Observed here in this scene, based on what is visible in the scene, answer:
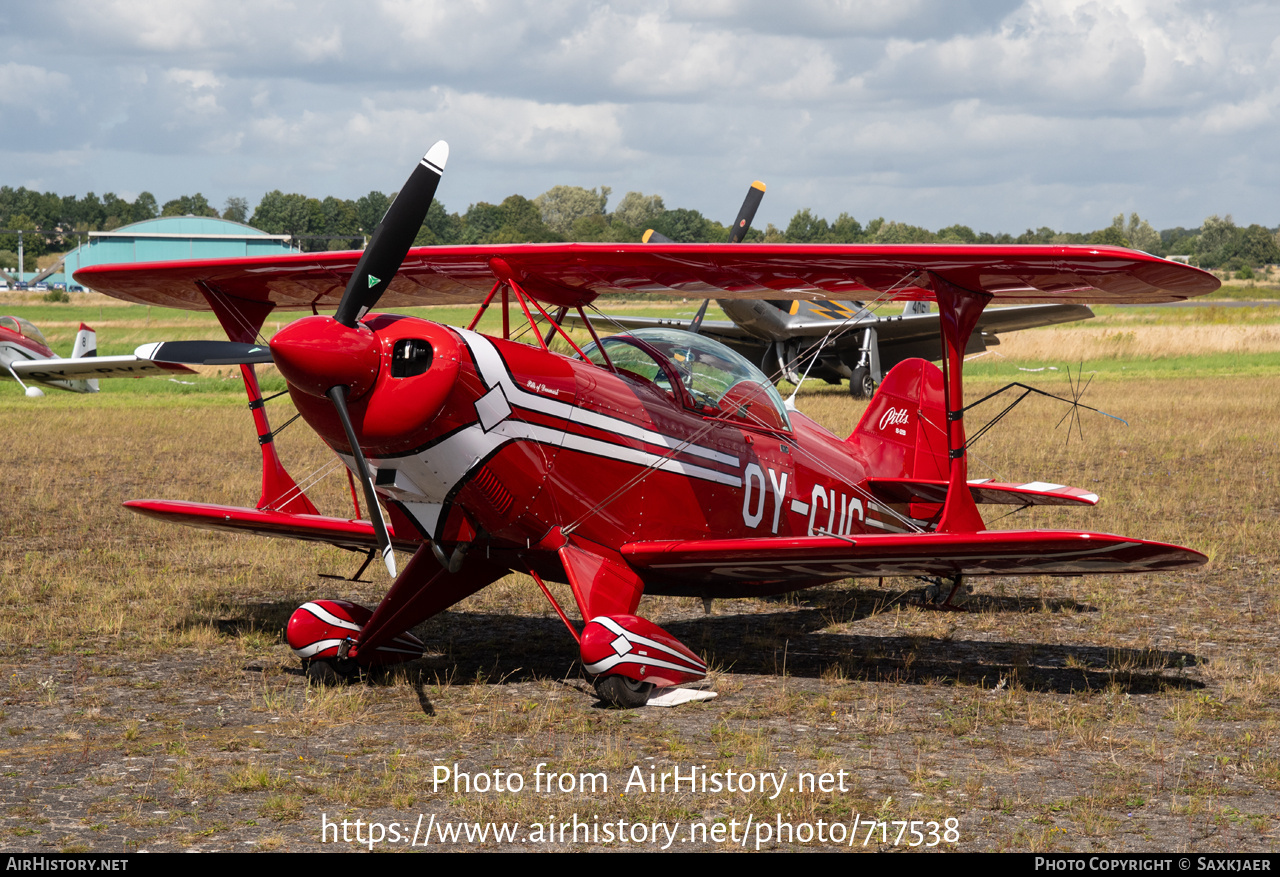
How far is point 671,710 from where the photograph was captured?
21.6ft

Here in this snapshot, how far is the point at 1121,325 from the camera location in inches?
1916

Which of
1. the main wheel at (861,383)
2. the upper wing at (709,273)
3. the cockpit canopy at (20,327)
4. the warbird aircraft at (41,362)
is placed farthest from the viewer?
the main wheel at (861,383)

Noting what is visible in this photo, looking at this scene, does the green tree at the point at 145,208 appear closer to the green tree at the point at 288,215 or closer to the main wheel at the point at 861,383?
the green tree at the point at 288,215

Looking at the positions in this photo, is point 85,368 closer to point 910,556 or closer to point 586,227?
point 910,556

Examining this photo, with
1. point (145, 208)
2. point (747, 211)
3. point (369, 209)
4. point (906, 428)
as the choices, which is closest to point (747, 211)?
point (747, 211)

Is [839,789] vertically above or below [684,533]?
below

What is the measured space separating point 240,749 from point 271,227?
137987 millimetres

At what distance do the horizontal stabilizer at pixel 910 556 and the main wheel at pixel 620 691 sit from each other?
774 mm

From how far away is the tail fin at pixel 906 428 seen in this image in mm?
9609

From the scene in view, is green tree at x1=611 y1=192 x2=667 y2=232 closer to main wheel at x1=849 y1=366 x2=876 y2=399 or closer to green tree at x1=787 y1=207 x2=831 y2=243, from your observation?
green tree at x1=787 y1=207 x2=831 y2=243

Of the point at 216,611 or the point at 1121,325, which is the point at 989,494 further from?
the point at 1121,325

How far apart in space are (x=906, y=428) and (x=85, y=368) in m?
18.3

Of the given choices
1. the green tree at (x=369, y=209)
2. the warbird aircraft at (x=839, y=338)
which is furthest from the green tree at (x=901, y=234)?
the warbird aircraft at (x=839, y=338)
